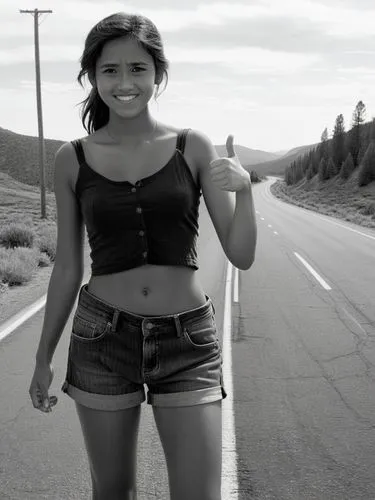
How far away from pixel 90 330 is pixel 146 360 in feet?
0.72

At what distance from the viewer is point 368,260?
16.8 meters

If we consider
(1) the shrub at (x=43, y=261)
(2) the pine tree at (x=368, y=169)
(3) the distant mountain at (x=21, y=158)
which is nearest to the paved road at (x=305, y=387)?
(1) the shrub at (x=43, y=261)

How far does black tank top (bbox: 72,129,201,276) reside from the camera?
6.96 ft

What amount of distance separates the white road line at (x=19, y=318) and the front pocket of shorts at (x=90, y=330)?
19.9 ft

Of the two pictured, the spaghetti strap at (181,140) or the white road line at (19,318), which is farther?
the white road line at (19,318)

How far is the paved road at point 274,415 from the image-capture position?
4254 mm

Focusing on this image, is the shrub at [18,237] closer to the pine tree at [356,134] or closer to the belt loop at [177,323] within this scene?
the belt loop at [177,323]

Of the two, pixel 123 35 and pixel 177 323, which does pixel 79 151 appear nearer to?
pixel 123 35

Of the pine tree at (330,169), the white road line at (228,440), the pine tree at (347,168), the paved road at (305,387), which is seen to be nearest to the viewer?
the white road line at (228,440)

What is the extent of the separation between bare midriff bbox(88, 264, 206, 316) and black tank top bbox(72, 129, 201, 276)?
0.10 feet

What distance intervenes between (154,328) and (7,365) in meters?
5.10

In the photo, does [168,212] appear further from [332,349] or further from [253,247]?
[332,349]

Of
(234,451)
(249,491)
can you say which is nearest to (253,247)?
(249,491)

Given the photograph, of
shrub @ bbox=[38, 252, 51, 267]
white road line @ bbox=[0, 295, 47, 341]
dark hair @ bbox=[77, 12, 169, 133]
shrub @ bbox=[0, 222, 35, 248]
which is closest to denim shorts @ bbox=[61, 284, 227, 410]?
dark hair @ bbox=[77, 12, 169, 133]
